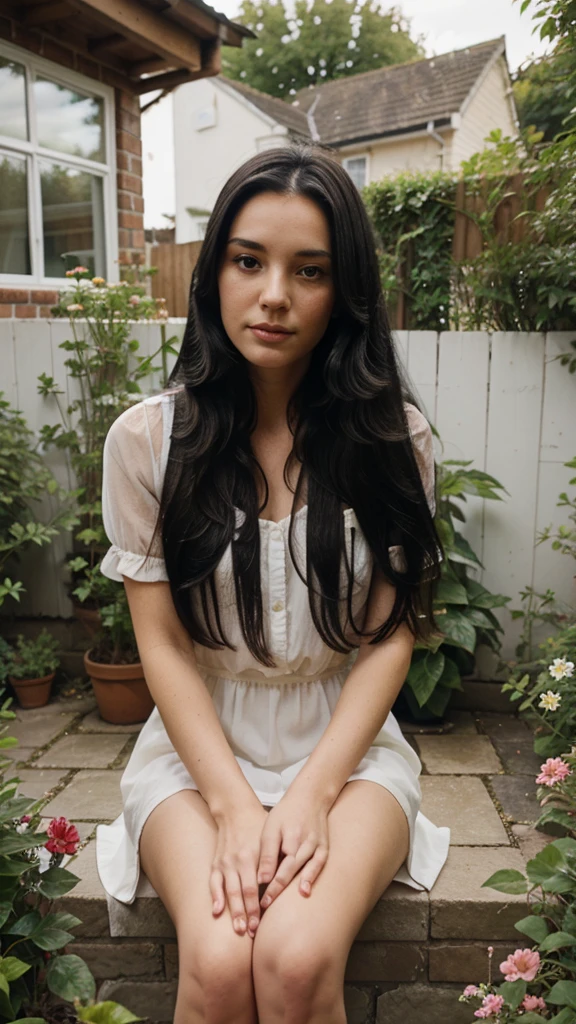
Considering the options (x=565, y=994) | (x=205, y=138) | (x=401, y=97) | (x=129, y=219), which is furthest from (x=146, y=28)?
(x=205, y=138)

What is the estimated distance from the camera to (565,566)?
8.54 feet

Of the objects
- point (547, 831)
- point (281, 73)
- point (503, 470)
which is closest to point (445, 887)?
point (547, 831)

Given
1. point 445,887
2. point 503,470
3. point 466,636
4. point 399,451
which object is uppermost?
point 399,451

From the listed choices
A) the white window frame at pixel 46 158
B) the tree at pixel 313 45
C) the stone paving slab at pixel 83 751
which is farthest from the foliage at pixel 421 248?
the tree at pixel 313 45

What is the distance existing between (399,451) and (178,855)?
0.80 meters

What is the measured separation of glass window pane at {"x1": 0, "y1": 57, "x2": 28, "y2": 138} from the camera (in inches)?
148

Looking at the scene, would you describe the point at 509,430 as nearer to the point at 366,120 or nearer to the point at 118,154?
the point at 118,154

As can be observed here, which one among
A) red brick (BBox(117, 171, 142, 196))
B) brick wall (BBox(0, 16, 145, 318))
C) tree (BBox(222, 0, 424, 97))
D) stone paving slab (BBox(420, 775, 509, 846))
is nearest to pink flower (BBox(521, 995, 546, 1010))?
stone paving slab (BBox(420, 775, 509, 846))

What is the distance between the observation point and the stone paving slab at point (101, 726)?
2.56 metres

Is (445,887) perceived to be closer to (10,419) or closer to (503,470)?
(503,470)

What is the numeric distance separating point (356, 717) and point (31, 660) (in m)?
1.72

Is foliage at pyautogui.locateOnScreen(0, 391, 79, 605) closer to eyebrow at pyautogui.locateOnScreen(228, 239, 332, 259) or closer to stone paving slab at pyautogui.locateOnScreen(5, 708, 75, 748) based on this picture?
stone paving slab at pyautogui.locateOnScreen(5, 708, 75, 748)

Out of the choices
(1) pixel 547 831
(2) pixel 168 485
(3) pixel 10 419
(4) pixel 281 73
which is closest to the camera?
(2) pixel 168 485

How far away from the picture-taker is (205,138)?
15.2 m
